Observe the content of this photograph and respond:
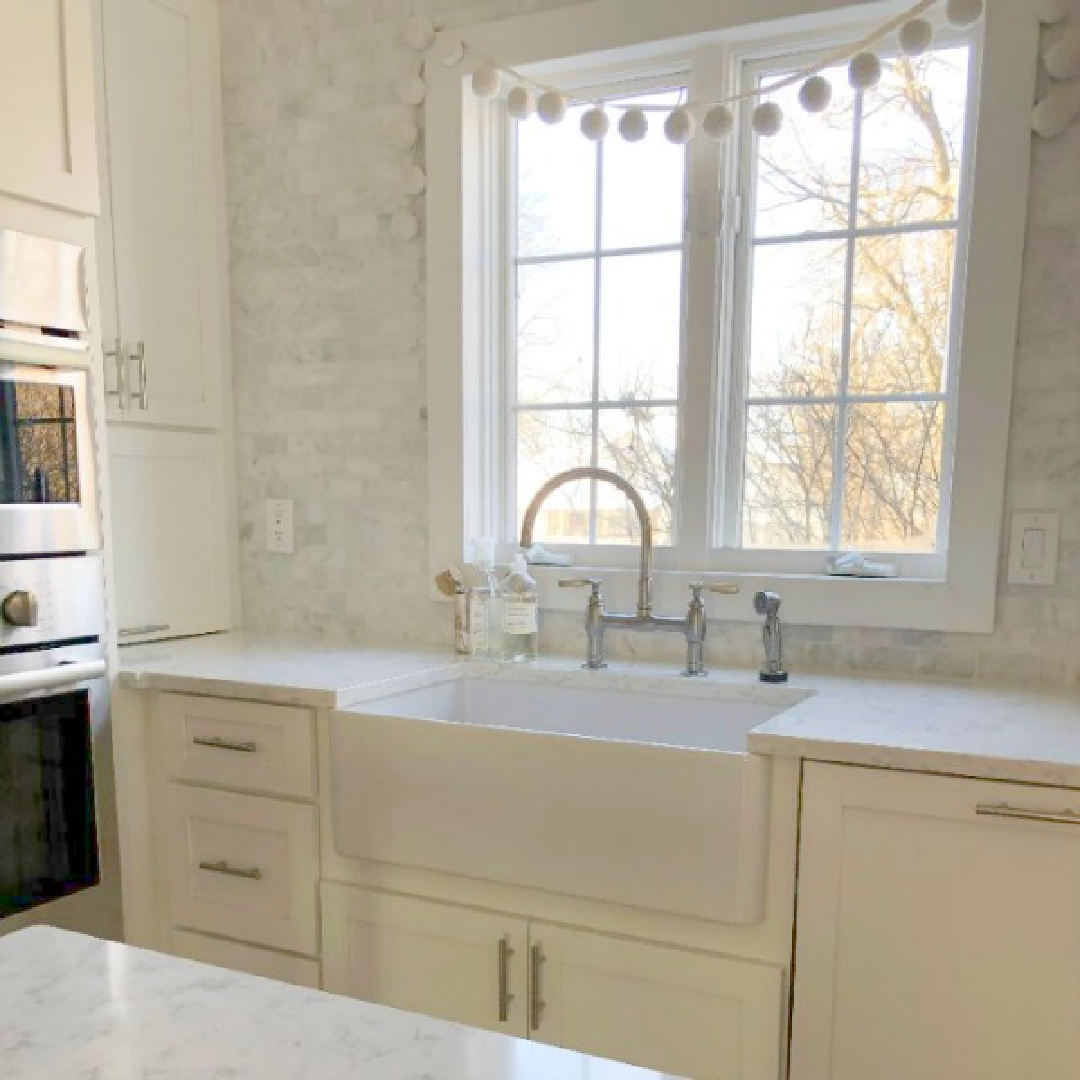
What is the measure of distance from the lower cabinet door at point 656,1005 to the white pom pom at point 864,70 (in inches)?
62.6

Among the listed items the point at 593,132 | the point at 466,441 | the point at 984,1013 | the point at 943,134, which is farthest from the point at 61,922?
the point at 943,134

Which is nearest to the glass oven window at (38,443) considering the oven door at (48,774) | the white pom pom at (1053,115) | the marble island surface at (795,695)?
the oven door at (48,774)

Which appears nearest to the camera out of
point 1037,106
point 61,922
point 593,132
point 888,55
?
point 1037,106

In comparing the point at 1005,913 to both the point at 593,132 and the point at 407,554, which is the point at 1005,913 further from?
the point at 593,132

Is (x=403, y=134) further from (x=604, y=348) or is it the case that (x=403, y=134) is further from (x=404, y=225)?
(x=604, y=348)

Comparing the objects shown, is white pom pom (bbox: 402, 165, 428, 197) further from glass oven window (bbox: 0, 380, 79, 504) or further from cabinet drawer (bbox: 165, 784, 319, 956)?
cabinet drawer (bbox: 165, 784, 319, 956)

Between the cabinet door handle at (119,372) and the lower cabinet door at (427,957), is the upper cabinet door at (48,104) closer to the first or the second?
the cabinet door handle at (119,372)

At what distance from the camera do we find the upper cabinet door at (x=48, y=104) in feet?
5.17

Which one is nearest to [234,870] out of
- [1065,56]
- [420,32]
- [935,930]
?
[935,930]

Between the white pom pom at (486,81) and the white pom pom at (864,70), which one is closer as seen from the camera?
the white pom pom at (864,70)

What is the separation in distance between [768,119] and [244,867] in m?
1.84

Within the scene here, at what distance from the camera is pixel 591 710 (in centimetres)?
189

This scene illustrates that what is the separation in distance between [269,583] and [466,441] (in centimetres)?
70

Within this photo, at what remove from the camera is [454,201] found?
2115 mm
